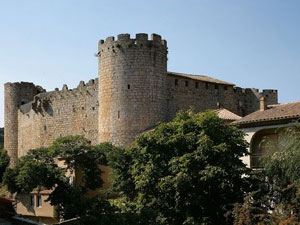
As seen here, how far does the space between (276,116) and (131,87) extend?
14.8 meters

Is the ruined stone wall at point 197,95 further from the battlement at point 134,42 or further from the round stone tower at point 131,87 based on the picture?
the battlement at point 134,42

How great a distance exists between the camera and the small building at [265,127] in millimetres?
30084

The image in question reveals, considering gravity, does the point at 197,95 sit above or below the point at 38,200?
above

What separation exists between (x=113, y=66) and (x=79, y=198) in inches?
584

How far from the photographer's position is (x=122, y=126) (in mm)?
42719

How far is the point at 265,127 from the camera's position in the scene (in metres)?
31.3

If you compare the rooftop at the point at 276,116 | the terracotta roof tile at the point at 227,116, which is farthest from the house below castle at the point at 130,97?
the rooftop at the point at 276,116

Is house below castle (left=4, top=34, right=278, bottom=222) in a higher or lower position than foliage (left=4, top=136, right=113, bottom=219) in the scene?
higher

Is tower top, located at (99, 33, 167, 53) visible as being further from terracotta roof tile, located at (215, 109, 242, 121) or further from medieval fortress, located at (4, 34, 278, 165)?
terracotta roof tile, located at (215, 109, 242, 121)

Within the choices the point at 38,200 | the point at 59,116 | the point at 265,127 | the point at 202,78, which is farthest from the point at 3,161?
the point at 265,127

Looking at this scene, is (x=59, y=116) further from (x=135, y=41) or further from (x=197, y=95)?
(x=135, y=41)

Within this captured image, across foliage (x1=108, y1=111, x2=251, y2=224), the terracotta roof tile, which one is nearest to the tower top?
the terracotta roof tile

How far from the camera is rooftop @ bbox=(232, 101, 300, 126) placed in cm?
2994

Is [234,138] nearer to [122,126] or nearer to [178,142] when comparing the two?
[178,142]
